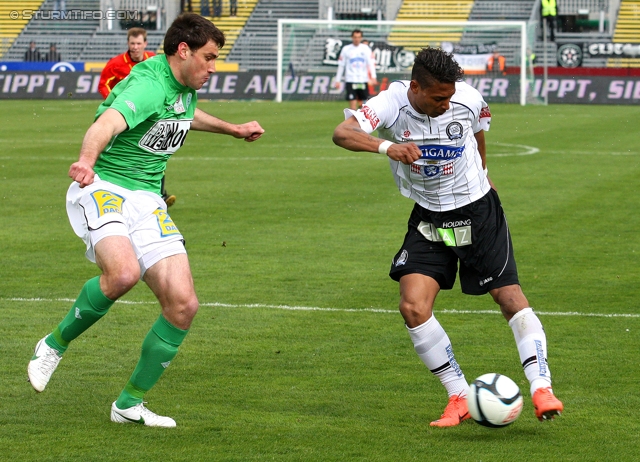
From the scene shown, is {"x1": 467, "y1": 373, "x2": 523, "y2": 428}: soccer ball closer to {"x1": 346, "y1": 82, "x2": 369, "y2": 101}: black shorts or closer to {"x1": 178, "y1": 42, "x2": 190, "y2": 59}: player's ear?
{"x1": 178, "y1": 42, "x2": 190, "y2": 59}: player's ear

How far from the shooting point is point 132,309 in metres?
7.95

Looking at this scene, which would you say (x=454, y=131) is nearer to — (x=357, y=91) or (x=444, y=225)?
(x=444, y=225)

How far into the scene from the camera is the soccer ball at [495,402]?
5082mm

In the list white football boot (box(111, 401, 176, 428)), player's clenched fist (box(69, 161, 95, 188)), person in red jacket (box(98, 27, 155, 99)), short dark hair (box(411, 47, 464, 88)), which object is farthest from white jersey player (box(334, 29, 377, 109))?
player's clenched fist (box(69, 161, 95, 188))

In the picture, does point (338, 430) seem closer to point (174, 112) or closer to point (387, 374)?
point (387, 374)

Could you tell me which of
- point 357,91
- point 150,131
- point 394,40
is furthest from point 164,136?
point 394,40

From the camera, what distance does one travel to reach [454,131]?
5.55 meters

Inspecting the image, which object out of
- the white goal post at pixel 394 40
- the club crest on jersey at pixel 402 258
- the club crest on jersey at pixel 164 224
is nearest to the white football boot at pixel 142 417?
the club crest on jersey at pixel 164 224

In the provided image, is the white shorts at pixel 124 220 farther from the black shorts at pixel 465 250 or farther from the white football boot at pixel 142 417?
the black shorts at pixel 465 250

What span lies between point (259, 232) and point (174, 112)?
6.09m

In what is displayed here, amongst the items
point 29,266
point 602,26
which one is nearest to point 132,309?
point 29,266

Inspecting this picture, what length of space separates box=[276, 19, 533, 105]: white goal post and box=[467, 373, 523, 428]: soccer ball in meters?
29.1

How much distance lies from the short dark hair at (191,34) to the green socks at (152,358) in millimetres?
1338

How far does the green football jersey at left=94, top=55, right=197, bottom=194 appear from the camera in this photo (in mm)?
5309
